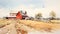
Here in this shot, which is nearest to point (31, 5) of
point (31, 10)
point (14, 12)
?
point (31, 10)

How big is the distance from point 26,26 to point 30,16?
137 mm

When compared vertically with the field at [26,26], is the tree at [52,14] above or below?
above

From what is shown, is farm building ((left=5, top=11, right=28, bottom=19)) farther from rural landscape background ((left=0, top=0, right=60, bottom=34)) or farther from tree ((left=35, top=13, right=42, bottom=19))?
tree ((left=35, top=13, right=42, bottom=19))

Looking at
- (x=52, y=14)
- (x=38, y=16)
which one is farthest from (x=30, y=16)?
(x=52, y=14)

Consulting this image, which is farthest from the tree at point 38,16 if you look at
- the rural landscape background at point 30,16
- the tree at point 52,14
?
the tree at point 52,14

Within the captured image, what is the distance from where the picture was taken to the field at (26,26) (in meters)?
1.49

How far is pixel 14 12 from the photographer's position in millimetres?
1512

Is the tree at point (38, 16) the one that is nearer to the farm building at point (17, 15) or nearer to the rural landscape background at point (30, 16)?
the rural landscape background at point (30, 16)

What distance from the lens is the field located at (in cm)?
149

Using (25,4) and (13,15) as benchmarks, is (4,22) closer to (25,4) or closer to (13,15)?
(13,15)

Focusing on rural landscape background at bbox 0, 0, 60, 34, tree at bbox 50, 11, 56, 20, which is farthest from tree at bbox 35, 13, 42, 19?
tree at bbox 50, 11, 56, 20

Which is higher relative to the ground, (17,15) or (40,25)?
(17,15)

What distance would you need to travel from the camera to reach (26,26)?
1.52m

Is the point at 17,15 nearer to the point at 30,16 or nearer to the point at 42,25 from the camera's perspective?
the point at 30,16
